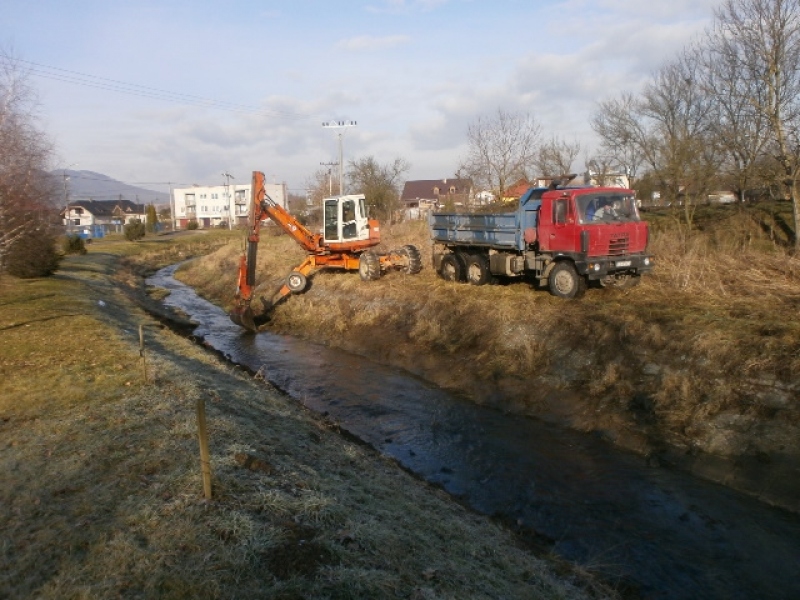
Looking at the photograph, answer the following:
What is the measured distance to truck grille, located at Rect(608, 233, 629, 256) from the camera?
1449cm

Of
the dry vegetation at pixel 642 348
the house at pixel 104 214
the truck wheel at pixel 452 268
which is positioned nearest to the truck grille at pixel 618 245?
the dry vegetation at pixel 642 348

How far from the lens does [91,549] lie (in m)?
5.06

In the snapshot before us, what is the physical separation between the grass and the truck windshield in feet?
26.7

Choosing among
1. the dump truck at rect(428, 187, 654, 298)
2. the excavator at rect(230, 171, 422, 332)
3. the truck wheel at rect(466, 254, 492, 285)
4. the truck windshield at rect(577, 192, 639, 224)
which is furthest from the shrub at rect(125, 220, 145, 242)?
the truck windshield at rect(577, 192, 639, 224)

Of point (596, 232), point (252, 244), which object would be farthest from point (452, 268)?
point (252, 244)

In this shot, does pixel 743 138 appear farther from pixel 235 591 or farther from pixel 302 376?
pixel 235 591

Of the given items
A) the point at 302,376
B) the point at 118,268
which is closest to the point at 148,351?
the point at 302,376

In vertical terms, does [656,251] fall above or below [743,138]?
below

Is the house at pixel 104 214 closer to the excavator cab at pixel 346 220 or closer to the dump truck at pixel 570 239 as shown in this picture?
the excavator cab at pixel 346 220

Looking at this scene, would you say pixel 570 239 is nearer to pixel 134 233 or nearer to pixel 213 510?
pixel 213 510

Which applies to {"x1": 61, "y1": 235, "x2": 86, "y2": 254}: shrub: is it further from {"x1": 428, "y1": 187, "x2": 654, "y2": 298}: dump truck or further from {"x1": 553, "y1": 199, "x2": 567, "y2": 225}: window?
{"x1": 553, "y1": 199, "x2": 567, "y2": 225}: window

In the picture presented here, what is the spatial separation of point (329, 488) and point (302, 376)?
888cm

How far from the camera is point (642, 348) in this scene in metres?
11.7

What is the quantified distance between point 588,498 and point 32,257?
2245cm
